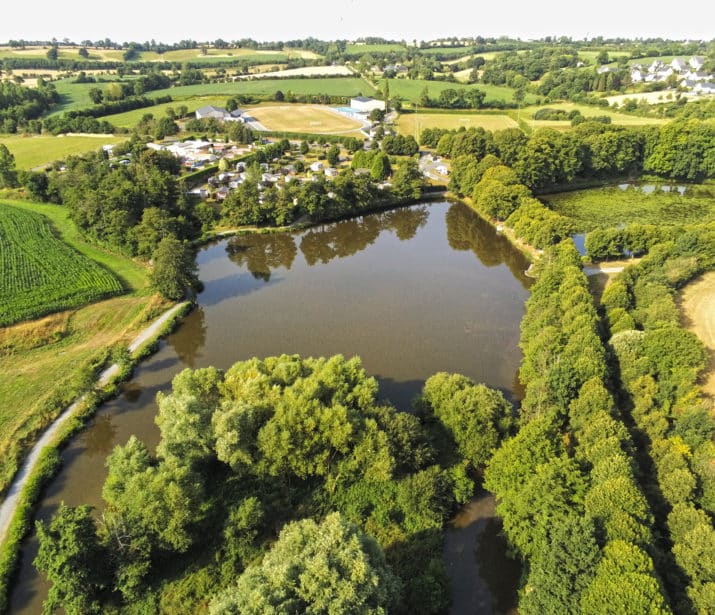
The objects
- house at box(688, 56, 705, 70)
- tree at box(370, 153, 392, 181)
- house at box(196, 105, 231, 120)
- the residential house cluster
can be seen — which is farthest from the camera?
house at box(688, 56, 705, 70)

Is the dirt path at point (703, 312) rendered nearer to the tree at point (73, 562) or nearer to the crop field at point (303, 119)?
the tree at point (73, 562)

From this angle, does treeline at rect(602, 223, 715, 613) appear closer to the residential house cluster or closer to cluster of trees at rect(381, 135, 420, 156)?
cluster of trees at rect(381, 135, 420, 156)

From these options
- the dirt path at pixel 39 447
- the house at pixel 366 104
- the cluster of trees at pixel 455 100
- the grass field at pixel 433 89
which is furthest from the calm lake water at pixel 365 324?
the grass field at pixel 433 89

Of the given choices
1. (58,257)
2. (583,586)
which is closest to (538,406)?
(583,586)

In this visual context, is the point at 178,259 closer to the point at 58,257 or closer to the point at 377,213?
the point at 58,257

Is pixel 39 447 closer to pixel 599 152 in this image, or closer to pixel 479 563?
pixel 479 563

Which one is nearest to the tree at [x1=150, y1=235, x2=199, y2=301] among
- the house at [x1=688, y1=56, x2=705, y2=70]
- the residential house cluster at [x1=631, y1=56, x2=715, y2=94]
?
the residential house cluster at [x1=631, y1=56, x2=715, y2=94]

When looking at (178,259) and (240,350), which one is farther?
(178,259)

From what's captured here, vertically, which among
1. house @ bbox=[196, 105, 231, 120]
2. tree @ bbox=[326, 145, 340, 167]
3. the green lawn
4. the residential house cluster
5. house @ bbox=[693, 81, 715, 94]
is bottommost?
the green lawn
